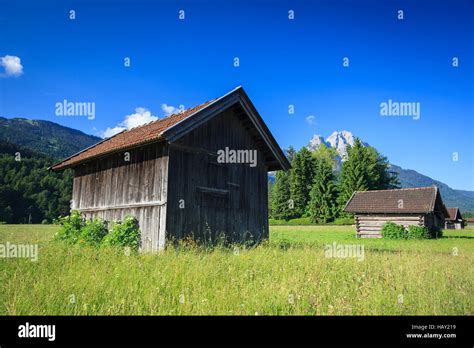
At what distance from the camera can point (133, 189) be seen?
1279 centimetres

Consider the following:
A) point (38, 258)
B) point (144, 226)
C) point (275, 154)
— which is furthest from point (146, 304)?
point (275, 154)

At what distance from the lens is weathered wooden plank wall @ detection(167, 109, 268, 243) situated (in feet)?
38.7

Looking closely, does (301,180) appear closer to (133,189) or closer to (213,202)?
(213,202)

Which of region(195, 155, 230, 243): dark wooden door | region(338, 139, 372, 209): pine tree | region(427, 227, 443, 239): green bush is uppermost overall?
region(338, 139, 372, 209): pine tree

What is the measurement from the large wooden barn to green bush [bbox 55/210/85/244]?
1.87 feet

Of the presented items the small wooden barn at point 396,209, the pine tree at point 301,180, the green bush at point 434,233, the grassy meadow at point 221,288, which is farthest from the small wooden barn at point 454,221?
the grassy meadow at point 221,288

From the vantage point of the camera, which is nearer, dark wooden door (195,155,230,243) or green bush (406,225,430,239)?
dark wooden door (195,155,230,243)

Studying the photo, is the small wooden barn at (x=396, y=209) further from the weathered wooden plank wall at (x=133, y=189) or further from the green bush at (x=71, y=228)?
the green bush at (x=71, y=228)

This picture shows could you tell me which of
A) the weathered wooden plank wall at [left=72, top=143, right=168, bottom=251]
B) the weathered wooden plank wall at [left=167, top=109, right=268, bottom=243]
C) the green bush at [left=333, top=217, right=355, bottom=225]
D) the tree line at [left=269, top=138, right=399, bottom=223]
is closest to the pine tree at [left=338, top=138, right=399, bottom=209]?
the tree line at [left=269, top=138, right=399, bottom=223]

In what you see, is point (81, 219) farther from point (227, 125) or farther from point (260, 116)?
point (260, 116)

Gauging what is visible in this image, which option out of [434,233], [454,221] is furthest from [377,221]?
[454,221]

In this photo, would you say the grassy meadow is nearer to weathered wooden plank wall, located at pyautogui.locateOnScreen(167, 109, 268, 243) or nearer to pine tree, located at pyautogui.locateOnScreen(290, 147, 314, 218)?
weathered wooden plank wall, located at pyautogui.locateOnScreen(167, 109, 268, 243)

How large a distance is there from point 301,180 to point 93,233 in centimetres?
5764
